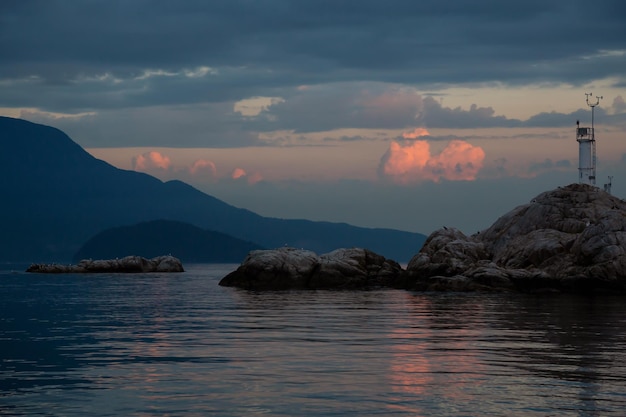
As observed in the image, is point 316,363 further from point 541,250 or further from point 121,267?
point 121,267

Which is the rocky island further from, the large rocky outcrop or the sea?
the sea

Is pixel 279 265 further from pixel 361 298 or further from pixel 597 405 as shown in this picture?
pixel 597 405

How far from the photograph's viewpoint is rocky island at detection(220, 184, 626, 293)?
7562 cm

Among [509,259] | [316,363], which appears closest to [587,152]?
[509,259]

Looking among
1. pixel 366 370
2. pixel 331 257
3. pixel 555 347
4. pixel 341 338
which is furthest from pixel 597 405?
pixel 331 257

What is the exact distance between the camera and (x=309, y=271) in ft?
293

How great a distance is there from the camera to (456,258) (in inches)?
3374

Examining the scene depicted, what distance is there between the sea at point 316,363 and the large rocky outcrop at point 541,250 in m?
21.7

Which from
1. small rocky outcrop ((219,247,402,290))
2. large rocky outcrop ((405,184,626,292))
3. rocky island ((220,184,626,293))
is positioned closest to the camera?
large rocky outcrop ((405,184,626,292))

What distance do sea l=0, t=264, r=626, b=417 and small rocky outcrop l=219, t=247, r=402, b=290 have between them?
108 ft

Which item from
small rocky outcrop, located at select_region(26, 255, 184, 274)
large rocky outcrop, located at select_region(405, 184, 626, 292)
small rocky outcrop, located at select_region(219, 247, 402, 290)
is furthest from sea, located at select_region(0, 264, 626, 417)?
small rocky outcrop, located at select_region(26, 255, 184, 274)

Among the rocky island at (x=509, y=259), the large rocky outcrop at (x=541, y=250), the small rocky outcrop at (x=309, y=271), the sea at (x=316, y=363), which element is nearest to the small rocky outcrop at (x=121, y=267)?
the rocky island at (x=509, y=259)

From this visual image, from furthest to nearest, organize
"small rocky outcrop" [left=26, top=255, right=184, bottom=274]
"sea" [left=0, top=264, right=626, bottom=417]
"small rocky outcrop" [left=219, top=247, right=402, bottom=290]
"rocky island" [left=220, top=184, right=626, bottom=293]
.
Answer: "small rocky outcrop" [left=26, top=255, right=184, bottom=274] → "small rocky outcrop" [left=219, top=247, right=402, bottom=290] → "rocky island" [left=220, top=184, right=626, bottom=293] → "sea" [left=0, top=264, right=626, bottom=417]

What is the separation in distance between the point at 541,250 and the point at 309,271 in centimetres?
2205
